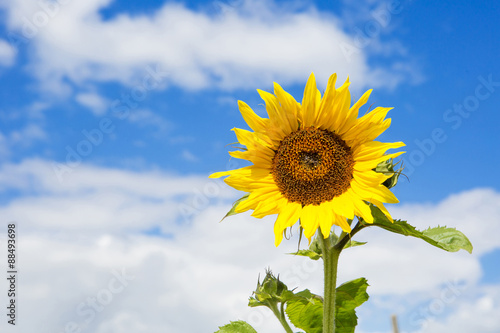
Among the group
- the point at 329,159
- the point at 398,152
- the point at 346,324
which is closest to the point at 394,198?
the point at 398,152

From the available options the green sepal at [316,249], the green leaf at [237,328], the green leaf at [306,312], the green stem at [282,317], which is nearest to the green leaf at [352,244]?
the green sepal at [316,249]

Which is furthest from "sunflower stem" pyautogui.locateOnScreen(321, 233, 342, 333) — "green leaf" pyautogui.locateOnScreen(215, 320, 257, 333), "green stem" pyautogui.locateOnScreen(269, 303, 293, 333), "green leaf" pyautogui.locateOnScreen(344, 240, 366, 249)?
"green leaf" pyautogui.locateOnScreen(215, 320, 257, 333)

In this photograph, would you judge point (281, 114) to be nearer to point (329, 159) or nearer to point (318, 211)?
point (329, 159)

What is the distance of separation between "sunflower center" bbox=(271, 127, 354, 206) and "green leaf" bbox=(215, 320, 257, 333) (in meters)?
1.11

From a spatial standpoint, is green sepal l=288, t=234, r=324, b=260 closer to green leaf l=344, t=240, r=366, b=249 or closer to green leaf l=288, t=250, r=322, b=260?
green leaf l=288, t=250, r=322, b=260

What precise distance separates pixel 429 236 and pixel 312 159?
2.54 feet

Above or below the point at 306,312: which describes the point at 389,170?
above

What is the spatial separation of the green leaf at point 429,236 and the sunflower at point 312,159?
0.39 feet

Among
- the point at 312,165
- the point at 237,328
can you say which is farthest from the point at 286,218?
the point at 237,328

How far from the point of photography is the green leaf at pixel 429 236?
113 inches

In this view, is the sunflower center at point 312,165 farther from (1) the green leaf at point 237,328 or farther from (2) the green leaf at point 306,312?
(1) the green leaf at point 237,328

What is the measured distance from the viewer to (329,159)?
2.96m

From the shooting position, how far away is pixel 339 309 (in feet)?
11.3

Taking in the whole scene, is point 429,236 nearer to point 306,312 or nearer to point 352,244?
point 352,244
